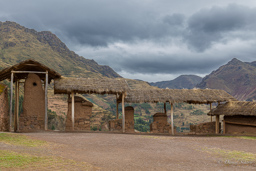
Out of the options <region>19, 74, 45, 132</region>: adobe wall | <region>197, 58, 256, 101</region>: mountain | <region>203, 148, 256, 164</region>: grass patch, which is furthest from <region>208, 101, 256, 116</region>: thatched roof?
<region>197, 58, 256, 101</region>: mountain

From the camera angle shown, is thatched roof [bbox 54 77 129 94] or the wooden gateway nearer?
the wooden gateway

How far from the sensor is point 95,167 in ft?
21.6

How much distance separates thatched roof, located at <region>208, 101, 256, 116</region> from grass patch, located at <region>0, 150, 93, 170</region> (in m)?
13.3

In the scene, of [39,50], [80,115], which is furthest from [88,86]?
[39,50]

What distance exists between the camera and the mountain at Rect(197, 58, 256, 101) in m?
150

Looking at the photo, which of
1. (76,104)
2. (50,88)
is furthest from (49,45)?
(76,104)

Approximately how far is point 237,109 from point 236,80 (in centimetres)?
15892

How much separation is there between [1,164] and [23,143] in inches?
141

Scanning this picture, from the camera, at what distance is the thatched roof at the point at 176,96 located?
18672 millimetres

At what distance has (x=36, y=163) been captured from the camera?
260 inches

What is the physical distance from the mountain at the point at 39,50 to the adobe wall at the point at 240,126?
73967 millimetres

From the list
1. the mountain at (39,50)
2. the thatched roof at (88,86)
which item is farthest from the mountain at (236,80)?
the thatched roof at (88,86)

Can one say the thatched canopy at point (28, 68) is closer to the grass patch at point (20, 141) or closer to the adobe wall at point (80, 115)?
the adobe wall at point (80, 115)

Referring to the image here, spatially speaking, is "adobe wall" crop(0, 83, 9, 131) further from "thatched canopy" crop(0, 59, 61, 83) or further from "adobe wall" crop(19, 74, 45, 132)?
"thatched canopy" crop(0, 59, 61, 83)
